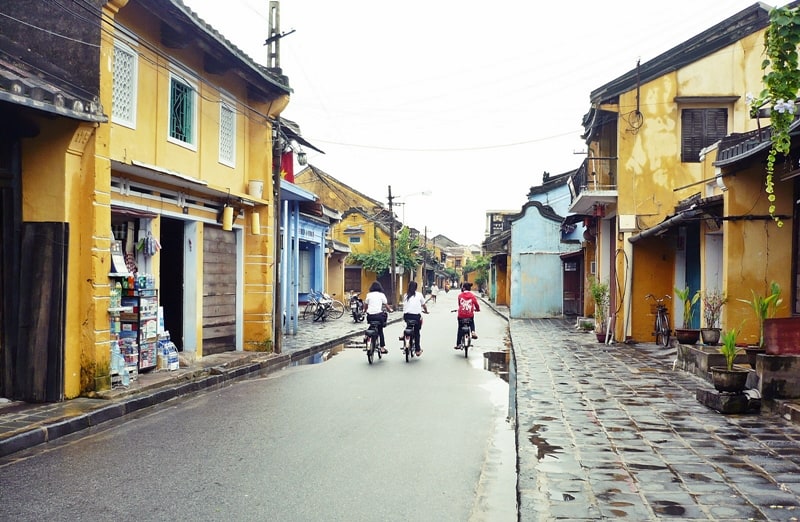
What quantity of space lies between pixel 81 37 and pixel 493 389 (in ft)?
25.8

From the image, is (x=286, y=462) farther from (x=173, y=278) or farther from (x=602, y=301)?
(x=602, y=301)

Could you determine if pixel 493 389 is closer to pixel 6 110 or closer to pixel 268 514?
pixel 268 514

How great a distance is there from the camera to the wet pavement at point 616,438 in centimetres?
489

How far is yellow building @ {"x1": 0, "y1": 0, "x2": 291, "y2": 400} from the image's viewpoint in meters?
8.79

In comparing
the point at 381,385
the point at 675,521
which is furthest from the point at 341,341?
the point at 675,521

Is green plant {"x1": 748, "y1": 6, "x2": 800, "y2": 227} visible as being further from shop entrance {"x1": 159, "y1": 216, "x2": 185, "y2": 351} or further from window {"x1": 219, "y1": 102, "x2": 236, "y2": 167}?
window {"x1": 219, "y1": 102, "x2": 236, "y2": 167}

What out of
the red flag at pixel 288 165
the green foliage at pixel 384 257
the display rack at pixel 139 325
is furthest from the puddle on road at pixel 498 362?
the green foliage at pixel 384 257

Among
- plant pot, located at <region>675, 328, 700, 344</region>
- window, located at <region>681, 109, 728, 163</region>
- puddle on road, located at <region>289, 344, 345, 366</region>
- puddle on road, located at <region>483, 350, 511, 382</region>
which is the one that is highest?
window, located at <region>681, 109, 728, 163</region>

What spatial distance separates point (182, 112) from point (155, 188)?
5.91 feet

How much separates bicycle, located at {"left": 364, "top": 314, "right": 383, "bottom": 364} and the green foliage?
2837cm

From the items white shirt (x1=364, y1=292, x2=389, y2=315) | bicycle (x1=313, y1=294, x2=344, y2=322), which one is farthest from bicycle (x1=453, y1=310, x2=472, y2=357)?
bicycle (x1=313, y1=294, x2=344, y2=322)

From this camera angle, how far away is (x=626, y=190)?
57.7 ft

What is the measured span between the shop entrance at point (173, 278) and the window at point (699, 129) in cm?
1236

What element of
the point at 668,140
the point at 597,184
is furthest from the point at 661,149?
the point at 597,184
